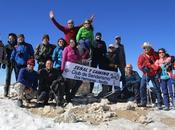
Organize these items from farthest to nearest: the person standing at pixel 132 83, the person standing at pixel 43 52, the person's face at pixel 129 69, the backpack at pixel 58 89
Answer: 1. the person's face at pixel 129 69
2. the person standing at pixel 132 83
3. the person standing at pixel 43 52
4. the backpack at pixel 58 89

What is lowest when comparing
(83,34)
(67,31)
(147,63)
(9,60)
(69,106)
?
(69,106)

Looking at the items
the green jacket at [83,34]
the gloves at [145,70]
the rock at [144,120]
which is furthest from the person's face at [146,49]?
the rock at [144,120]

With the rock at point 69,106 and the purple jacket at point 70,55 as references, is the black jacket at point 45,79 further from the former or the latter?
the rock at point 69,106

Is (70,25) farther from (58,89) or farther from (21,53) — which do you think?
(58,89)

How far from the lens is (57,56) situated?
50.1 ft

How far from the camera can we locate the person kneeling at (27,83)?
14.2 metres

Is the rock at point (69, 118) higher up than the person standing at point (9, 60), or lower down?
lower down

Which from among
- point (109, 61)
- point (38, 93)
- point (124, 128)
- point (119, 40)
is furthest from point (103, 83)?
point (124, 128)

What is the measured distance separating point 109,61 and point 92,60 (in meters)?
0.79

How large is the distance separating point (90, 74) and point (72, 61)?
3.78ft

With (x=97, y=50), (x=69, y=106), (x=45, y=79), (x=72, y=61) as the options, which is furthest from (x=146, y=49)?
(x=45, y=79)

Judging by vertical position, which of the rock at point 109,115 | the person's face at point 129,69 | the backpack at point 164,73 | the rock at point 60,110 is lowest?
the rock at point 109,115

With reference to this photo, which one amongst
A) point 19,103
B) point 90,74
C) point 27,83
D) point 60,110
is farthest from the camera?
point 90,74

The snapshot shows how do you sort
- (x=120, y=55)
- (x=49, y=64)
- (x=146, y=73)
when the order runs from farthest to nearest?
(x=120, y=55) → (x=146, y=73) → (x=49, y=64)
